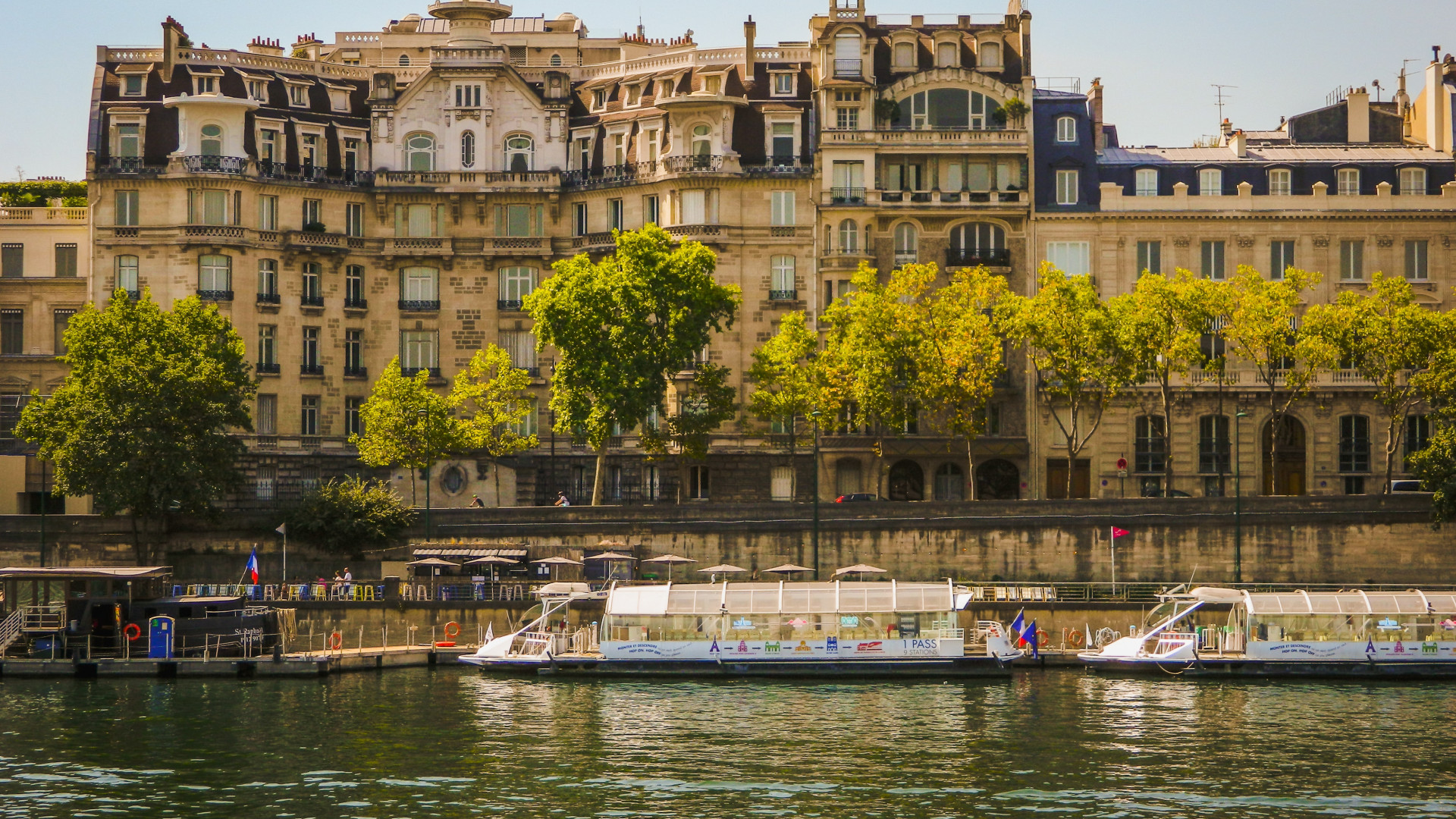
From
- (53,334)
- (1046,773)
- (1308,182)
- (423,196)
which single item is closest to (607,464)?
(423,196)

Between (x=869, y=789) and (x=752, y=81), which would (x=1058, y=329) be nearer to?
(x=752, y=81)

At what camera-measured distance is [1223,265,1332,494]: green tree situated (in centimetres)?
8738

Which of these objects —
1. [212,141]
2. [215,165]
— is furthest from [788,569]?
[212,141]

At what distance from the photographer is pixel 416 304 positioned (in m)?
101

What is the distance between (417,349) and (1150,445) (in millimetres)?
34922

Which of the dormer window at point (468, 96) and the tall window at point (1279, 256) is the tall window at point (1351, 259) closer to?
the tall window at point (1279, 256)

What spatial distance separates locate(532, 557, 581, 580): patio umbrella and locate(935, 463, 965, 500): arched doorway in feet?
63.1

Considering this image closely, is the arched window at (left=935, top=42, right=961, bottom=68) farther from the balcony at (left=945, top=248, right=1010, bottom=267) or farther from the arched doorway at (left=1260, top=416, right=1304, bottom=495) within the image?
the arched doorway at (left=1260, top=416, right=1304, bottom=495)

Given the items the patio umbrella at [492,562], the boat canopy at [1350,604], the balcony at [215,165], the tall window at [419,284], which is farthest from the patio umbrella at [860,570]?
the balcony at [215,165]

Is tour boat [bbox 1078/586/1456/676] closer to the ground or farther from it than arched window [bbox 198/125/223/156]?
closer to the ground

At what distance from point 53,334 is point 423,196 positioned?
18812 mm

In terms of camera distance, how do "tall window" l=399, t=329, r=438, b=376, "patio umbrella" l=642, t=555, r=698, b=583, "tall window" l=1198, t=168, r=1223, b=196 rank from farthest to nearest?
"tall window" l=399, t=329, r=438, b=376, "tall window" l=1198, t=168, r=1223, b=196, "patio umbrella" l=642, t=555, r=698, b=583

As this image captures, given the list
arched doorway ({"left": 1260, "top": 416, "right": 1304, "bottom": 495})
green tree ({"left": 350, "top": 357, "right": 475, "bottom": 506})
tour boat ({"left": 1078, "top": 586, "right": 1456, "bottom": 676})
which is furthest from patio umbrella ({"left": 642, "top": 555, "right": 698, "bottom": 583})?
arched doorway ({"left": 1260, "top": 416, "right": 1304, "bottom": 495})

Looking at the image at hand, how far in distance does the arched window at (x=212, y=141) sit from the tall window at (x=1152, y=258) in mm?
43172
